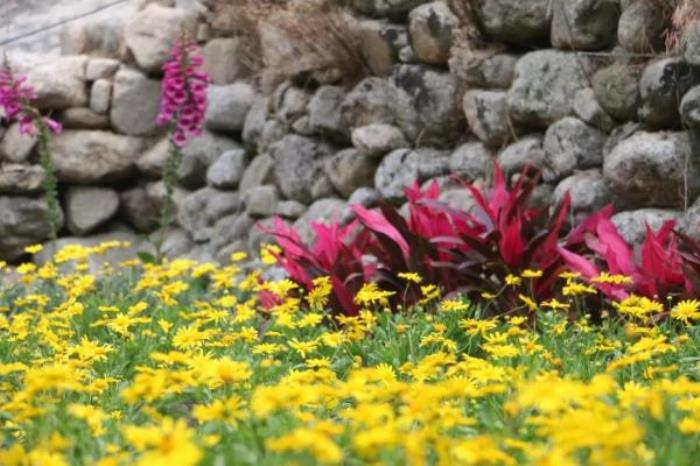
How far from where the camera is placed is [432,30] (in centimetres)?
530

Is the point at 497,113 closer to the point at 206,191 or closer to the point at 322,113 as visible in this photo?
the point at 322,113

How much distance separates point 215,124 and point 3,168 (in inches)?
54.2

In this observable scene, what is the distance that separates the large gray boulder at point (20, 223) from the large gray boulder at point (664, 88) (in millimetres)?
4333

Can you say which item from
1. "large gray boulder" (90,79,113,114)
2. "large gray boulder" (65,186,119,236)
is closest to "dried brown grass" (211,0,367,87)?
"large gray boulder" (90,79,113,114)

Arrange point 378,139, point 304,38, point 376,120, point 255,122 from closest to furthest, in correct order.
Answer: point 378,139, point 376,120, point 304,38, point 255,122

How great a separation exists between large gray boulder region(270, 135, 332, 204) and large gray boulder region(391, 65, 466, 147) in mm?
745

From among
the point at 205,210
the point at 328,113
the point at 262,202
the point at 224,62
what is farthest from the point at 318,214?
the point at 224,62

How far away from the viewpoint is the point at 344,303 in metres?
3.91

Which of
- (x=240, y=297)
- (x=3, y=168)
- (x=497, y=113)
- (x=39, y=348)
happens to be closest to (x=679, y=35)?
(x=497, y=113)

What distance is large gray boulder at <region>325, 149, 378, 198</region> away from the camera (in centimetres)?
574

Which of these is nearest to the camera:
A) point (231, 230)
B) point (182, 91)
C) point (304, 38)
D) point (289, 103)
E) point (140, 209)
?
point (304, 38)

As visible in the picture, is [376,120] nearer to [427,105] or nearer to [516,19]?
[427,105]

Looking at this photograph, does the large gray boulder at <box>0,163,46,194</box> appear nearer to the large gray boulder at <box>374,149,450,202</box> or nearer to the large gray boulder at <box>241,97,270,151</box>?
the large gray boulder at <box>241,97,270,151</box>

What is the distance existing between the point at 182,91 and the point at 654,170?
2.90m
